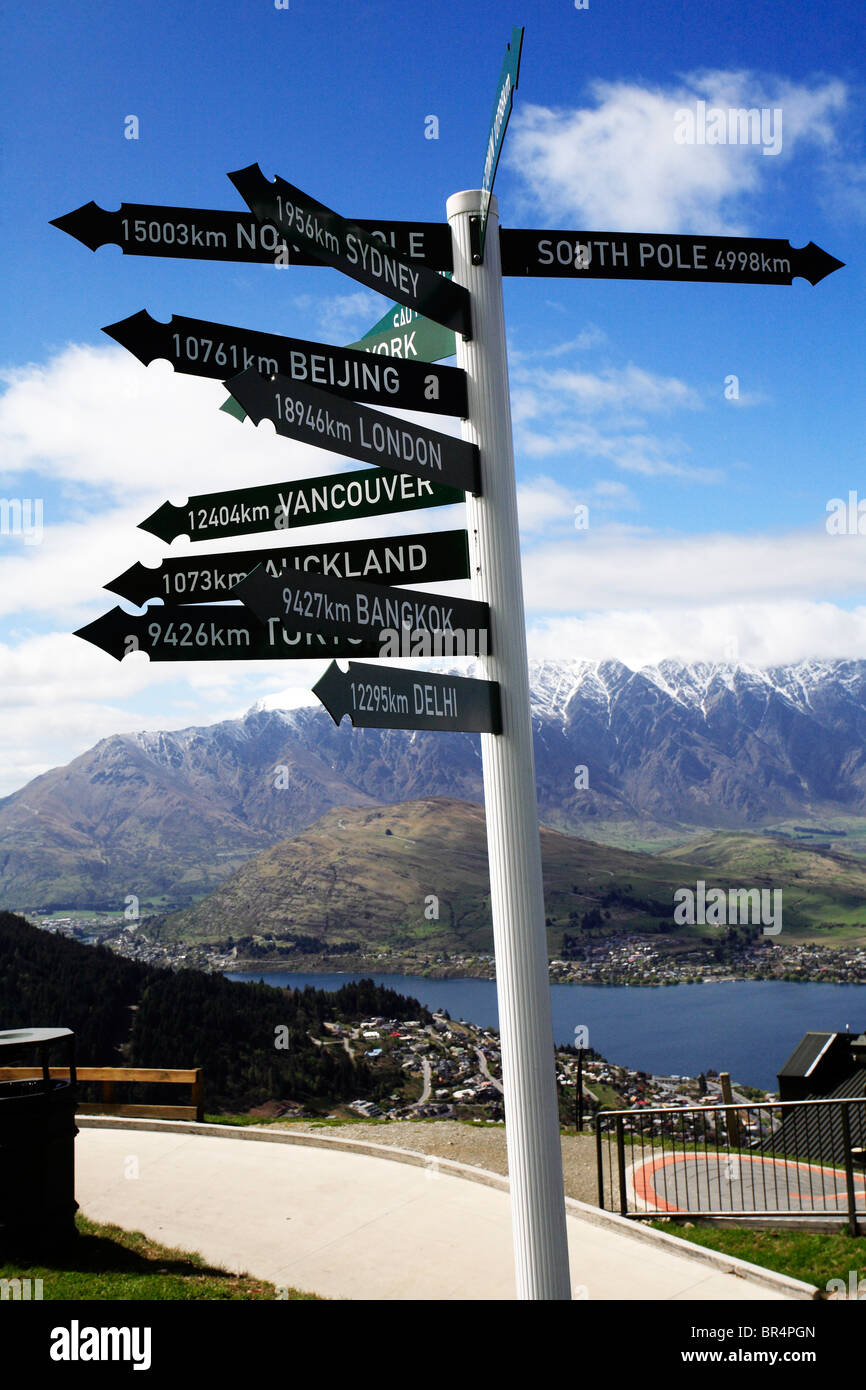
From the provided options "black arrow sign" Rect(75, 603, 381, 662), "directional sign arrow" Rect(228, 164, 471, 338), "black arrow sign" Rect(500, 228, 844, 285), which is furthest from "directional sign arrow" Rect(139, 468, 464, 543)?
"black arrow sign" Rect(500, 228, 844, 285)

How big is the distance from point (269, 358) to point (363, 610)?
95 cm

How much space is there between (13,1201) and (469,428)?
6215 mm

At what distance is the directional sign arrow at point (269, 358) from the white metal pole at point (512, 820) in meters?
0.23

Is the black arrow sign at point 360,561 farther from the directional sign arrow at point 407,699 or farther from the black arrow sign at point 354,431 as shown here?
the directional sign arrow at point 407,699

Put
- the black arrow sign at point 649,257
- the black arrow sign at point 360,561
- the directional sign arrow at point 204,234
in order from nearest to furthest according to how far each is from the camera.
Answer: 1. the directional sign arrow at point 204,234
2. the black arrow sign at point 360,561
3. the black arrow sign at point 649,257

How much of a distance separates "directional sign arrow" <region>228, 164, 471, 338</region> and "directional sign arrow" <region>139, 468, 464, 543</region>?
2.01 feet

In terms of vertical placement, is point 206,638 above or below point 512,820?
above

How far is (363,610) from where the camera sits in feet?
11.3

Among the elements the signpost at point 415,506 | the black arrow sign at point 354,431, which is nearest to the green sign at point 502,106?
the signpost at point 415,506

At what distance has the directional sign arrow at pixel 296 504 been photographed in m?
3.98

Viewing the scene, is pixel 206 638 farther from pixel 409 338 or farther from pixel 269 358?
pixel 409 338

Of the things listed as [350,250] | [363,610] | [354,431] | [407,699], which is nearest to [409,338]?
[350,250]

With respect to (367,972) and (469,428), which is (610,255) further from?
(367,972)
